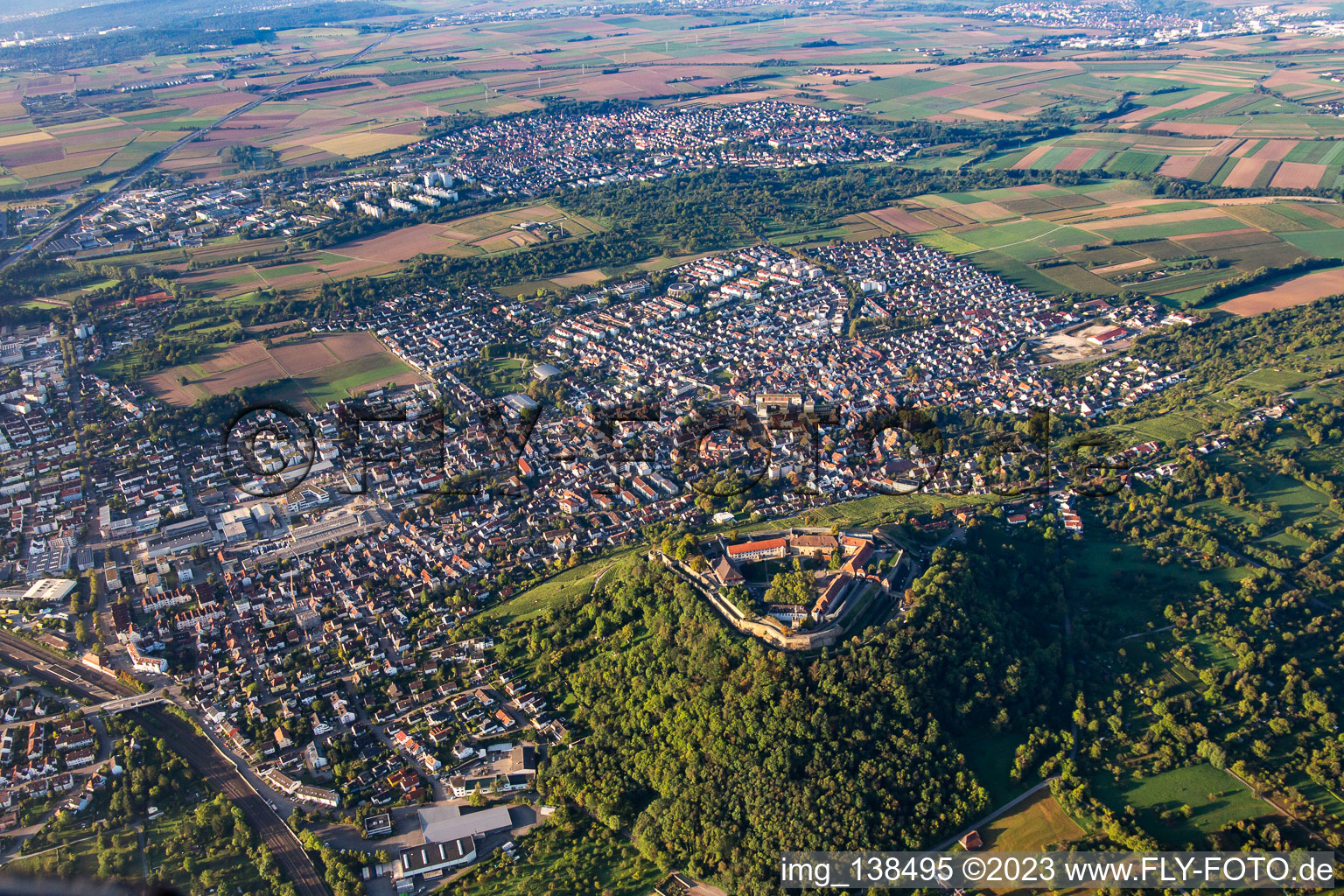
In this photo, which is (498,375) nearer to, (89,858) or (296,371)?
(296,371)

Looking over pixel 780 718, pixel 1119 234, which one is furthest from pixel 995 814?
pixel 1119 234

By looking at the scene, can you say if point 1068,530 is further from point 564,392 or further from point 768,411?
point 564,392

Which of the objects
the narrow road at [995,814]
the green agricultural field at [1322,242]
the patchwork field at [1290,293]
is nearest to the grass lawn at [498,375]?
the narrow road at [995,814]

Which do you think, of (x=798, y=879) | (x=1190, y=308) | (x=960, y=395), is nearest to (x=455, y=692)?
(x=798, y=879)

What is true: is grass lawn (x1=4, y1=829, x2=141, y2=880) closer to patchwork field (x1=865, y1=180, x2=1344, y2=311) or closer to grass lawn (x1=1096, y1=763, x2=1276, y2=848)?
grass lawn (x1=1096, y1=763, x2=1276, y2=848)

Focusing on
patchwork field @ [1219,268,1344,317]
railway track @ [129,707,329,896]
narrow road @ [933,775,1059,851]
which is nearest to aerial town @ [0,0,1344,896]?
railway track @ [129,707,329,896]

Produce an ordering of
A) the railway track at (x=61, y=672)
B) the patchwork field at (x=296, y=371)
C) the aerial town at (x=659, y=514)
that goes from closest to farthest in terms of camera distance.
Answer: the aerial town at (x=659, y=514) → the railway track at (x=61, y=672) → the patchwork field at (x=296, y=371)

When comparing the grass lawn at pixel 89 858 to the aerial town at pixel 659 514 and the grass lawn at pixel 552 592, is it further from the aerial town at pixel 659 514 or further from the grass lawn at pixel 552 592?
the grass lawn at pixel 552 592
